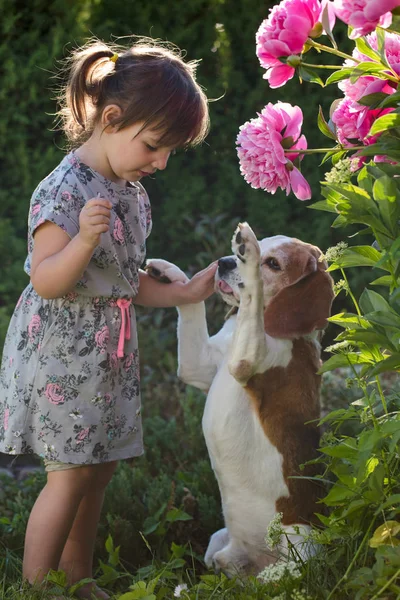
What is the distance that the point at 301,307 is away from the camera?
2.98m

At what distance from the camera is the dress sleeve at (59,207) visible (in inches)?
113

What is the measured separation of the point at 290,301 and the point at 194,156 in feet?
9.03

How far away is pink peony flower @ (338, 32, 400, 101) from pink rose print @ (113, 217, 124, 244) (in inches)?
39.5

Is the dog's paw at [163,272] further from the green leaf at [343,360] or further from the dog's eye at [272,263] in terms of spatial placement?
the green leaf at [343,360]

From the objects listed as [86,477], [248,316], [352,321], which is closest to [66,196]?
[248,316]

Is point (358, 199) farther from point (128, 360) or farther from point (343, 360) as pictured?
point (128, 360)

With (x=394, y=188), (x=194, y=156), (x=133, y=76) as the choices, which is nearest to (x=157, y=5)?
(x=194, y=156)

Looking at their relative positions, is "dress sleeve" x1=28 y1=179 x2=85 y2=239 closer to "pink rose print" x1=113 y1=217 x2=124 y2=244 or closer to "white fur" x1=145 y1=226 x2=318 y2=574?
"pink rose print" x1=113 y1=217 x2=124 y2=244

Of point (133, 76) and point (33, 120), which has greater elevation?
point (133, 76)

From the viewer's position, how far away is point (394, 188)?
221 cm

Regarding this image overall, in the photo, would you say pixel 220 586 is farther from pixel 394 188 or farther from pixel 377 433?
pixel 394 188

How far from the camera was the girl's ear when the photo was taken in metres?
2.97

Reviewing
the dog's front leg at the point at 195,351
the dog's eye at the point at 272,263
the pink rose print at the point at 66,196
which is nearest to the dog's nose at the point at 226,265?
the dog's eye at the point at 272,263

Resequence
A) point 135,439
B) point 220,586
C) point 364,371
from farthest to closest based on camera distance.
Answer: point 135,439, point 220,586, point 364,371
